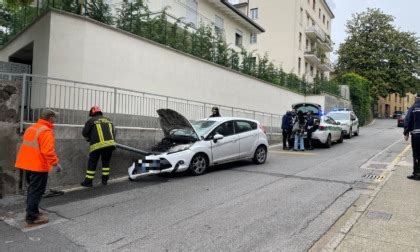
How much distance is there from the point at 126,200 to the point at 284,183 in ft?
12.3

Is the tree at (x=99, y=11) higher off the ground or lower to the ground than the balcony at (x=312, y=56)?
lower

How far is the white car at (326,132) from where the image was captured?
17281mm

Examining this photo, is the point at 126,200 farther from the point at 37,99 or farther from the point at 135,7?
the point at 135,7

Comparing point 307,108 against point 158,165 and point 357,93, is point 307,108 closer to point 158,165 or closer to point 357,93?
point 158,165

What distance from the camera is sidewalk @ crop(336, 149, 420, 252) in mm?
5203

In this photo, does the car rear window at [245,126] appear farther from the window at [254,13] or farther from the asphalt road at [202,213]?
the window at [254,13]

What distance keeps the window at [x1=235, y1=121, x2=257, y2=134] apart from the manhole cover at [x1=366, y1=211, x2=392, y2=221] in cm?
562

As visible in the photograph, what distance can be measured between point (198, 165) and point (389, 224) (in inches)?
213

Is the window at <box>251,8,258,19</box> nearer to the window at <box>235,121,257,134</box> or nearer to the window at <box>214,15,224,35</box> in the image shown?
the window at <box>214,15,224,35</box>

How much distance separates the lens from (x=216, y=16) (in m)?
27.7

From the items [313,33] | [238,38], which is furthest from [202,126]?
[313,33]

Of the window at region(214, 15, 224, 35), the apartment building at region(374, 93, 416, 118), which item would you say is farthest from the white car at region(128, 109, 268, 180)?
the apartment building at region(374, 93, 416, 118)

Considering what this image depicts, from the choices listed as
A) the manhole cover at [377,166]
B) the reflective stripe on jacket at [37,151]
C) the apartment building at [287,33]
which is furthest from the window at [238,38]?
the reflective stripe on jacket at [37,151]

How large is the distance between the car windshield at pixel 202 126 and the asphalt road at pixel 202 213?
1.18 metres
